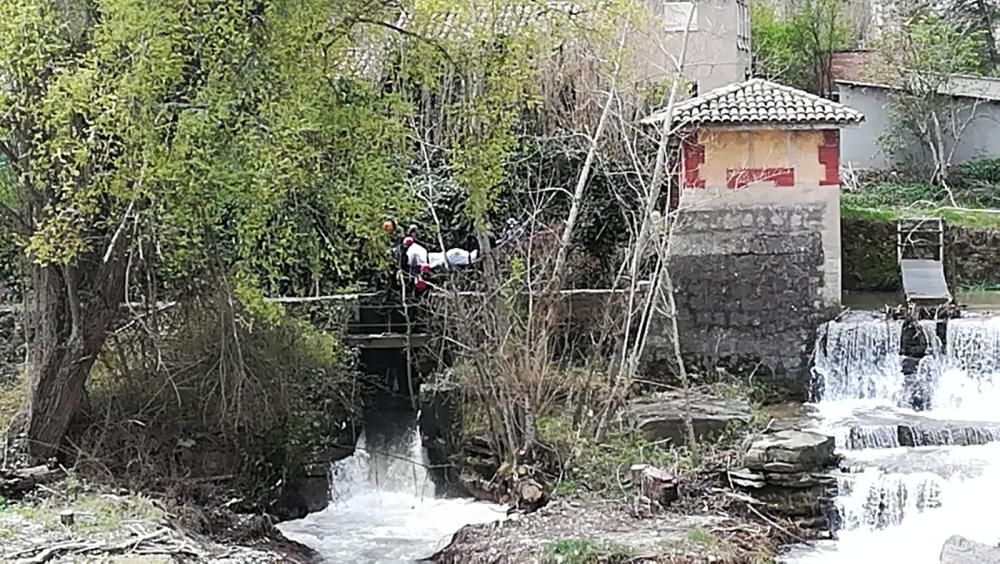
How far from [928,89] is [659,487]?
1381cm

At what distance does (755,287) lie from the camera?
15172 millimetres

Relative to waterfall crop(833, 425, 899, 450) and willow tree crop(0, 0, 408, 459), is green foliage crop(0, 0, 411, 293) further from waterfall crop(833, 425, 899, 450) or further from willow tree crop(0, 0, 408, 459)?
waterfall crop(833, 425, 899, 450)

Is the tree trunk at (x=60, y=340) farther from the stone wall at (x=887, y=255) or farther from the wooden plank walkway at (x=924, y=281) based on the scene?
the stone wall at (x=887, y=255)

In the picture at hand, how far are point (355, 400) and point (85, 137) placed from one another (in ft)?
17.4

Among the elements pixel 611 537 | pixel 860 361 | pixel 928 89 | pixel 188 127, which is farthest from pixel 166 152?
pixel 928 89

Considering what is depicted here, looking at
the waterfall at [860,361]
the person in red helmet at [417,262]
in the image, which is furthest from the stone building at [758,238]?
the person in red helmet at [417,262]

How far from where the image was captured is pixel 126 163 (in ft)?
33.5

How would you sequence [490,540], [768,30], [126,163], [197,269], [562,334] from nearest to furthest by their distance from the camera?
1. [126,163]
2. [490,540]
3. [197,269]
4. [562,334]
5. [768,30]

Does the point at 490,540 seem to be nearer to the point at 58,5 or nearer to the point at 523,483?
the point at 523,483

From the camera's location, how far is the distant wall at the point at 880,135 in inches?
907

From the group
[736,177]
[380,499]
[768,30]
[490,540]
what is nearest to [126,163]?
[490,540]

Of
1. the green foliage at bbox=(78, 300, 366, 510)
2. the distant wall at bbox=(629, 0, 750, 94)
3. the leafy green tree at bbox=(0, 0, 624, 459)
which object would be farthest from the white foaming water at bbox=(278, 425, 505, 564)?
the distant wall at bbox=(629, 0, 750, 94)

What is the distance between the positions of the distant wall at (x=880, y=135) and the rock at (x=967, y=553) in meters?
15.7

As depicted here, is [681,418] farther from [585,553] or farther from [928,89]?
[928,89]
